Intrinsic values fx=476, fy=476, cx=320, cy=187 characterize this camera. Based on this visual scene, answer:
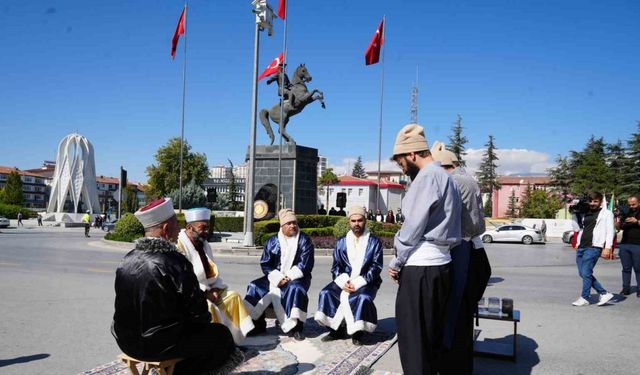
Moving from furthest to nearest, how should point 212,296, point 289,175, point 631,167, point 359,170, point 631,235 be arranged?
point 359,170
point 631,167
point 289,175
point 631,235
point 212,296

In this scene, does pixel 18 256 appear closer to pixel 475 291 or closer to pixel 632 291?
pixel 475 291

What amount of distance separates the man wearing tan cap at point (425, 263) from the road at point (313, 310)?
4.80ft

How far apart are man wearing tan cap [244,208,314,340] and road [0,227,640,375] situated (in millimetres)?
1222

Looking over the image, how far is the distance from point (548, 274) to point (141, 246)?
496 inches

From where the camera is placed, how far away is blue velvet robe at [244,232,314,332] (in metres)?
5.69

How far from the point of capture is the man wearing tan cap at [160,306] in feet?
10.3

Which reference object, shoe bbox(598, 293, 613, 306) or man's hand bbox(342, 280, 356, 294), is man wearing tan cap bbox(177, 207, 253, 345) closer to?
man's hand bbox(342, 280, 356, 294)

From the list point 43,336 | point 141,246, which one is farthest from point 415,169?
point 43,336

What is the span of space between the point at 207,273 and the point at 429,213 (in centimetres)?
268

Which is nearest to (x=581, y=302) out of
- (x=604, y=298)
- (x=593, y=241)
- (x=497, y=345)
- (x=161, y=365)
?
(x=604, y=298)

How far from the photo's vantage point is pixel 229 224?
29.5m

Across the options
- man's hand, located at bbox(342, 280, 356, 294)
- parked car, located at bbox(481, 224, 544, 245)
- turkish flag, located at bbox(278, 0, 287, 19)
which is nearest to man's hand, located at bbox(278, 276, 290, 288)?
man's hand, located at bbox(342, 280, 356, 294)

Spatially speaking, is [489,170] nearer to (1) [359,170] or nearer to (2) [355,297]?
(1) [359,170]

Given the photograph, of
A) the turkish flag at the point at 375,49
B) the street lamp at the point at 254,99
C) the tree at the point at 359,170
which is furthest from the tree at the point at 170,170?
the tree at the point at 359,170
